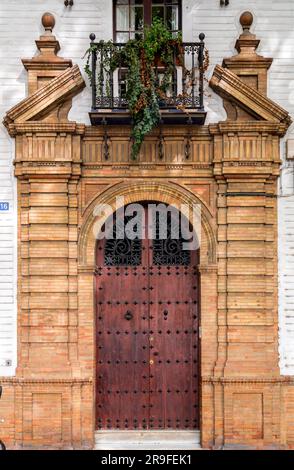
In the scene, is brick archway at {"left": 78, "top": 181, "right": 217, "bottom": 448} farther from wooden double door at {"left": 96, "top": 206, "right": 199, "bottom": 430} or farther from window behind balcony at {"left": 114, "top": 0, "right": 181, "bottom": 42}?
window behind balcony at {"left": 114, "top": 0, "right": 181, "bottom": 42}

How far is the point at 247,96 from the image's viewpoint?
10062 millimetres

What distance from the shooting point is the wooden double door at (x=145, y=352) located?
10375mm

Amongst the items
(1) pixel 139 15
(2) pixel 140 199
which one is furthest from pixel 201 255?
(1) pixel 139 15

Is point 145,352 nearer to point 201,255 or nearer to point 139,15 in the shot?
point 201,255

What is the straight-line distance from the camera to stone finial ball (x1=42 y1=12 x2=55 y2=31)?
33.6ft

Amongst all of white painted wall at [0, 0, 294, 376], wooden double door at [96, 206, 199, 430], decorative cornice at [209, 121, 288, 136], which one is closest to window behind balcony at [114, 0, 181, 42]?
white painted wall at [0, 0, 294, 376]

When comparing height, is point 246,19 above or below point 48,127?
above

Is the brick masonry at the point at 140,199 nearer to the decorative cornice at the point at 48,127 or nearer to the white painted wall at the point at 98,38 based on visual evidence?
the decorative cornice at the point at 48,127

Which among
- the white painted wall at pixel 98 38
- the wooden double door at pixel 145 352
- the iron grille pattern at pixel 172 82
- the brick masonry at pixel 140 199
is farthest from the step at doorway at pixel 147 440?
the iron grille pattern at pixel 172 82

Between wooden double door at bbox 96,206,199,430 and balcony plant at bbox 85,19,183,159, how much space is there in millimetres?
2210

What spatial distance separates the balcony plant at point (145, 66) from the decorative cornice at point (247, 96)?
647 millimetres

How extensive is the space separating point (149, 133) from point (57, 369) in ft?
12.6

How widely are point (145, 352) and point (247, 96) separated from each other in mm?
4210

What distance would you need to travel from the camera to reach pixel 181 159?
33.8 feet
